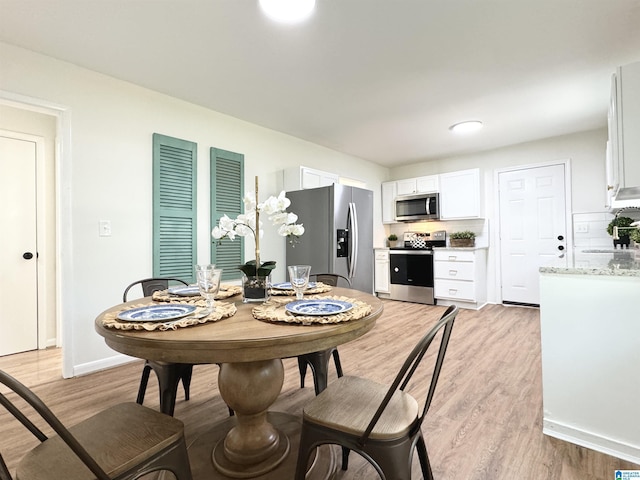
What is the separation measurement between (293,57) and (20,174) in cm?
286

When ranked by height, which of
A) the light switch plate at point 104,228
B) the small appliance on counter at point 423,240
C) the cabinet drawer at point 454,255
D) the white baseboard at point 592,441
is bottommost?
the white baseboard at point 592,441

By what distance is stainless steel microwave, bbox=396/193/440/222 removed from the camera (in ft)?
17.3

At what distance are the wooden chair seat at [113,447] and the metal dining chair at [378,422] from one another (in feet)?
1.38

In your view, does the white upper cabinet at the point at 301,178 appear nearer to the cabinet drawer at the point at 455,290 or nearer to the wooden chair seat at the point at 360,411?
the cabinet drawer at the point at 455,290

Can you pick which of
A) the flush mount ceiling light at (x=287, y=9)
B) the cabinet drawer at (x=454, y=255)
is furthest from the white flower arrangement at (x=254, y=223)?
the cabinet drawer at (x=454, y=255)

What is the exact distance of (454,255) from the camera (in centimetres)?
479

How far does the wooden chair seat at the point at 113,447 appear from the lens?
0.83m

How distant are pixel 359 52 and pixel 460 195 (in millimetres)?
3350

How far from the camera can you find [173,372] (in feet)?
5.00

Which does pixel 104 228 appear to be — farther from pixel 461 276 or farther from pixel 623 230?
pixel 623 230

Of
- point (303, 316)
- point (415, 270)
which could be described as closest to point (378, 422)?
point (303, 316)

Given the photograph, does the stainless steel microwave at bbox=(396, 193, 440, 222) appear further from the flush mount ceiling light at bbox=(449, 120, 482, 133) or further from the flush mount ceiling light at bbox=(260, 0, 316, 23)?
the flush mount ceiling light at bbox=(260, 0, 316, 23)

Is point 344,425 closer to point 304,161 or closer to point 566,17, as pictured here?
point 566,17

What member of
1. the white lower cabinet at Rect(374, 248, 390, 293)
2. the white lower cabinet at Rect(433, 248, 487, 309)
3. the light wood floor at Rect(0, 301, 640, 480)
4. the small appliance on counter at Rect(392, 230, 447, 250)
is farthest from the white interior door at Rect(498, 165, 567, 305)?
the white lower cabinet at Rect(374, 248, 390, 293)
